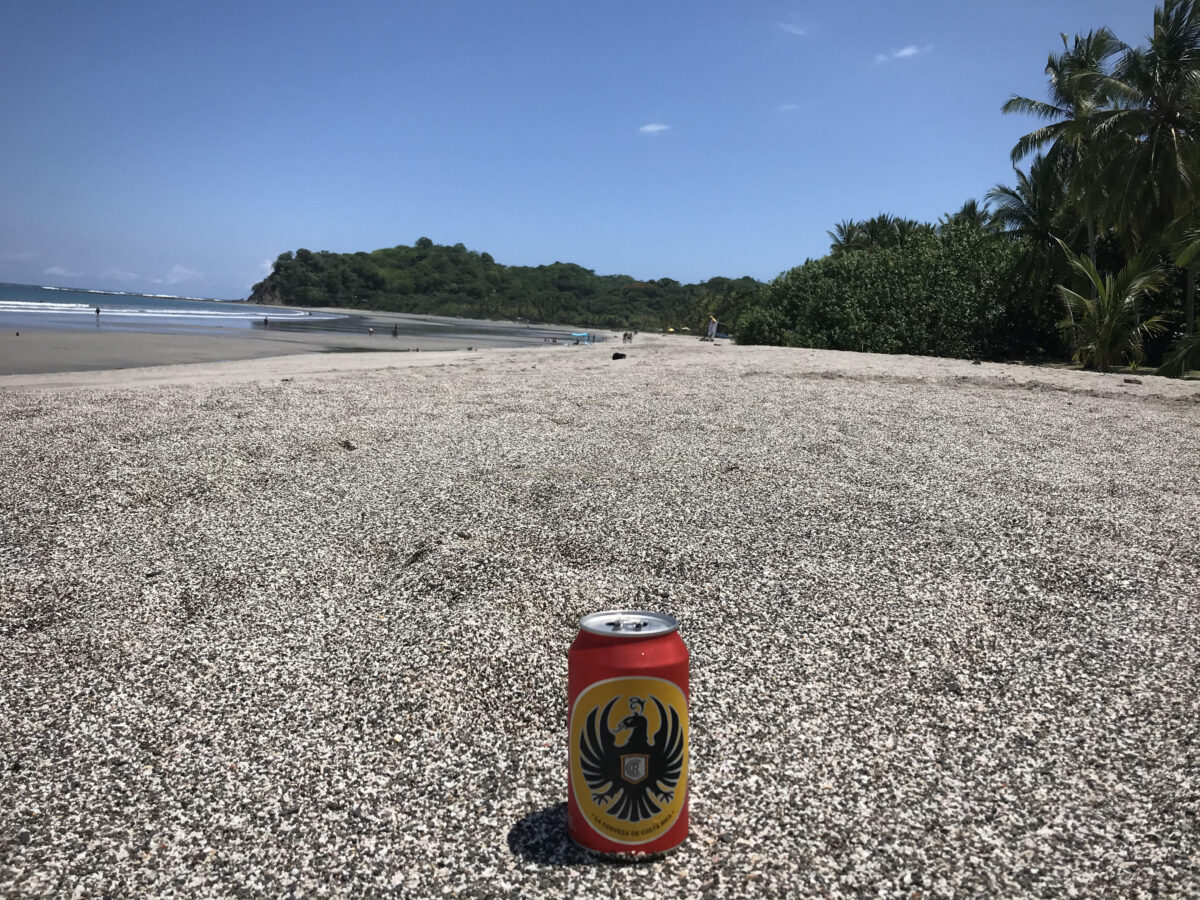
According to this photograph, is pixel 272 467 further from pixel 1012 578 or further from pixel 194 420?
pixel 1012 578

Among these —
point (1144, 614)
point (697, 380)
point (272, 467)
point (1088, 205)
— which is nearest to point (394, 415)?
point (272, 467)

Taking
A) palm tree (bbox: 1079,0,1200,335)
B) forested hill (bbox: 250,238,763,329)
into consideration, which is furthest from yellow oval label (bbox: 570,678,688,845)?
forested hill (bbox: 250,238,763,329)

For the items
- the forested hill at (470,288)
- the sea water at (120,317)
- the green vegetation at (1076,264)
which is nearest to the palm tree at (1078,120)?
the green vegetation at (1076,264)

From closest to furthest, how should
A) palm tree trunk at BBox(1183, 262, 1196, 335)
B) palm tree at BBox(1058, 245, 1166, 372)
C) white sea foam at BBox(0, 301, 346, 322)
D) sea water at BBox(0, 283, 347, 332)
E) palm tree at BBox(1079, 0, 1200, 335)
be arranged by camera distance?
palm tree at BBox(1058, 245, 1166, 372)
palm tree trunk at BBox(1183, 262, 1196, 335)
palm tree at BBox(1079, 0, 1200, 335)
sea water at BBox(0, 283, 347, 332)
white sea foam at BBox(0, 301, 346, 322)

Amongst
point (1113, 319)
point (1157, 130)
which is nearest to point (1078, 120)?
point (1157, 130)

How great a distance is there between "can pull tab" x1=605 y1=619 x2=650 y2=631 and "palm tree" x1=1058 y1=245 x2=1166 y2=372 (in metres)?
19.9

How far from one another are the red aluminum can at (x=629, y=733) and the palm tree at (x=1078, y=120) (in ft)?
86.4

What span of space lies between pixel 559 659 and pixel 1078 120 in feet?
91.1

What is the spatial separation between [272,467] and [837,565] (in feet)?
15.0

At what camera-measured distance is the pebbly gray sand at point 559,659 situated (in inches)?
93.7

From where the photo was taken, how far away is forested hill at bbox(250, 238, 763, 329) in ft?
351

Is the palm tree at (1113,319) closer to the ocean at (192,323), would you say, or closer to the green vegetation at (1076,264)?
the green vegetation at (1076,264)

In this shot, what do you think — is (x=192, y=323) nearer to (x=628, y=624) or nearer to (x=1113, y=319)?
(x=1113, y=319)

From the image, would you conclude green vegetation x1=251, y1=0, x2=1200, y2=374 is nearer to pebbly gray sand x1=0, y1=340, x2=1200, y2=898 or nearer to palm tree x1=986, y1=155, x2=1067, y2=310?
palm tree x1=986, y1=155, x2=1067, y2=310
